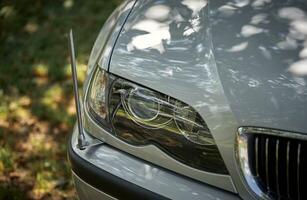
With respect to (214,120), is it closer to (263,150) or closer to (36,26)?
(263,150)

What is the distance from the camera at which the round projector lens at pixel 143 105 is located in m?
1.85

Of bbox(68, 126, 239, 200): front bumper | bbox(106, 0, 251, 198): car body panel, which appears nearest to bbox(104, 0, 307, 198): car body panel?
bbox(106, 0, 251, 198): car body panel

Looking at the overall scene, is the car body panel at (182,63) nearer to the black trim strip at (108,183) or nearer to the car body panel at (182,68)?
the car body panel at (182,68)

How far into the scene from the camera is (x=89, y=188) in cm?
194

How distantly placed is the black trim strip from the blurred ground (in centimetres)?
97

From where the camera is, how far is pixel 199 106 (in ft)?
5.64

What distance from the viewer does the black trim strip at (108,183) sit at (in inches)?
69.6

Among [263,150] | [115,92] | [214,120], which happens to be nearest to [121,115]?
[115,92]

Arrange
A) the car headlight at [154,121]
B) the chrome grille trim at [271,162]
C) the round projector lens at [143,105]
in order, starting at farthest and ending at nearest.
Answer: the round projector lens at [143,105], the car headlight at [154,121], the chrome grille trim at [271,162]

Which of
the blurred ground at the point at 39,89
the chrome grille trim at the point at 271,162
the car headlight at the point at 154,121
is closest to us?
the chrome grille trim at the point at 271,162

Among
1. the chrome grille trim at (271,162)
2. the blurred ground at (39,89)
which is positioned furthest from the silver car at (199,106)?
the blurred ground at (39,89)

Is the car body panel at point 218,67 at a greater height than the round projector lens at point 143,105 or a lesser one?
greater

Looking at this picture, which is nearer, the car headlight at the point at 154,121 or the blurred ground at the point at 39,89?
the car headlight at the point at 154,121

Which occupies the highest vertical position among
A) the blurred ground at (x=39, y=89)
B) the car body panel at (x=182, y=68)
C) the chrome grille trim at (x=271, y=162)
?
the car body panel at (x=182, y=68)
